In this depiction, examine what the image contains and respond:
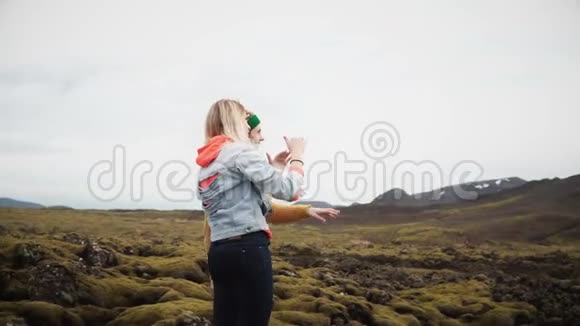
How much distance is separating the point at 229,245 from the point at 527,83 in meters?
18.6

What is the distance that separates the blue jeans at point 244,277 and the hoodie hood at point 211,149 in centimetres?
49

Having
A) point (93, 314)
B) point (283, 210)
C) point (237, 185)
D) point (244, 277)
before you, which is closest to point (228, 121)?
point (237, 185)

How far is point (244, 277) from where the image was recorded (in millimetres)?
3342

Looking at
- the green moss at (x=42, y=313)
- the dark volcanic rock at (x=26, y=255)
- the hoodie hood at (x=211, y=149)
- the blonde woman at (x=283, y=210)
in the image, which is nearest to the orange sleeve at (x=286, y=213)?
the blonde woman at (x=283, y=210)

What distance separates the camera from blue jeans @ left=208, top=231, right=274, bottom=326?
10.9 feet

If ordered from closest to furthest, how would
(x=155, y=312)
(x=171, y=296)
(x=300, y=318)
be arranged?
1. (x=155, y=312)
2. (x=300, y=318)
3. (x=171, y=296)

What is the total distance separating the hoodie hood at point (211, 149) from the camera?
3.53 meters

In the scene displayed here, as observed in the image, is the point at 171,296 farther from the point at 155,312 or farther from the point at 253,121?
the point at 253,121

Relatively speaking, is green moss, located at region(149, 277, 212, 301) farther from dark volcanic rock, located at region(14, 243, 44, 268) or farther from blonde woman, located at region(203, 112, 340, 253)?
blonde woman, located at region(203, 112, 340, 253)

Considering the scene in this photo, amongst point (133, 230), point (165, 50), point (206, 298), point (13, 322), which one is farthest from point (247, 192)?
point (133, 230)

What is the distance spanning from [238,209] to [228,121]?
Answer: 0.55m

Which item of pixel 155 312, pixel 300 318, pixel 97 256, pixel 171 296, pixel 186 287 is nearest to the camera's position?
pixel 155 312

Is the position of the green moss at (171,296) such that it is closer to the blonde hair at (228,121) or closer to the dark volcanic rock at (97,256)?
the dark volcanic rock at (97,256)

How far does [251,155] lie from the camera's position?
3.43 meters
